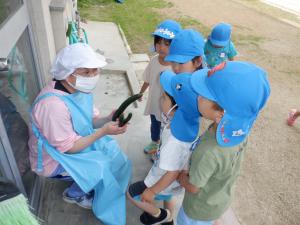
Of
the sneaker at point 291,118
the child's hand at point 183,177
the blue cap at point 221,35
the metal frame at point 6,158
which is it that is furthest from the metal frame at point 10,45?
the sneaker at point 291,118

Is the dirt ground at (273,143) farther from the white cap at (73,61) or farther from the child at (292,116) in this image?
the white cap at (73,61)

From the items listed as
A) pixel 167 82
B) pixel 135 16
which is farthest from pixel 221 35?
pixel 135 16

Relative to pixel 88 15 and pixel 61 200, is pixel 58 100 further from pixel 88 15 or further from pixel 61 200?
pixel 88 15

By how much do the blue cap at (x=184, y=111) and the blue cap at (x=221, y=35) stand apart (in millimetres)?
2040

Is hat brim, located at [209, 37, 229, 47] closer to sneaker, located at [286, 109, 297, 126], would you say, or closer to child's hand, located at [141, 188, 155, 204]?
sneaker, located at [286, 109, 297, 126]

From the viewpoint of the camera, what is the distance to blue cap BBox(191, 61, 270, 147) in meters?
1.39

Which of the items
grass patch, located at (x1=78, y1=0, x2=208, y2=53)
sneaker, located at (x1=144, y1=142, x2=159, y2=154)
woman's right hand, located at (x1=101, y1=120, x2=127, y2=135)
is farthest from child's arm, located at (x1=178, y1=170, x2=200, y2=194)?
grass patch, located at (x1=78, y1=0, x2=208, y2=53)

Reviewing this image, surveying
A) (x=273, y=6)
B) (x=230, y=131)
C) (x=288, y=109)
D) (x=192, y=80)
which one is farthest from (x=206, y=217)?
(x=273, y=6)

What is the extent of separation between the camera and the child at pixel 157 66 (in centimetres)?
271

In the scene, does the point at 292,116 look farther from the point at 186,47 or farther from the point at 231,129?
the point at 231,129

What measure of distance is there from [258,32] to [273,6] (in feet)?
13.6

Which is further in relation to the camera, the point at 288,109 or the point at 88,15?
the point at 88,15

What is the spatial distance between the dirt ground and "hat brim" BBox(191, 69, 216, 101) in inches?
74.9

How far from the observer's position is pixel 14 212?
1.16 meters
